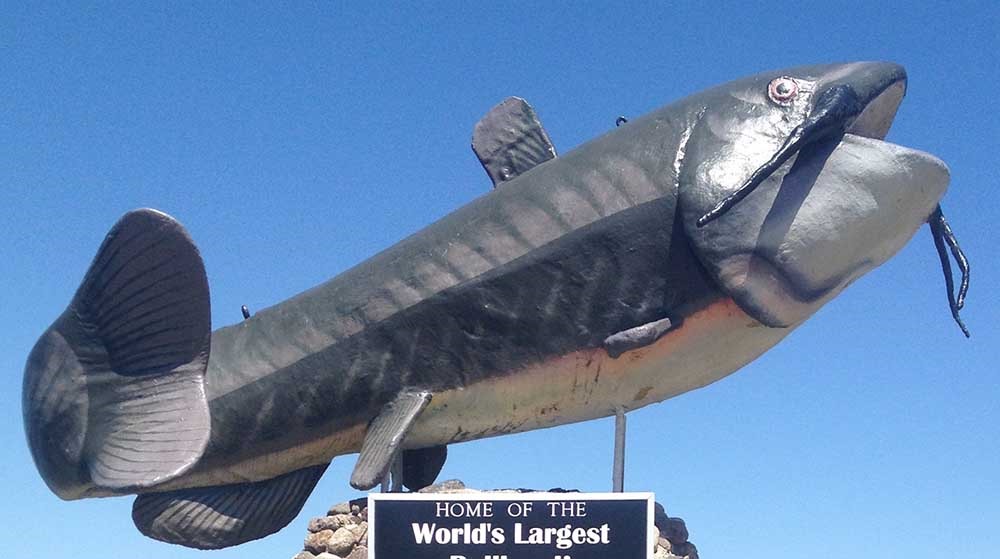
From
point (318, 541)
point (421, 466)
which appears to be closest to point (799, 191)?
point (421, 466)

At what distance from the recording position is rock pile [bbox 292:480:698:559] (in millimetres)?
Result: 7137

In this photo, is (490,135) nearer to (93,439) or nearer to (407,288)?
(407,288)

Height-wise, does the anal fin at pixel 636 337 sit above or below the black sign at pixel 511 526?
above

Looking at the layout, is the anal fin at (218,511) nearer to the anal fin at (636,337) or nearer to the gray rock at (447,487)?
the gray rock at (447,487)

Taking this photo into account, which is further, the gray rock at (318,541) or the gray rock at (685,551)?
the gray rock at (318,541)

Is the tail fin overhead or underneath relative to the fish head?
underneath

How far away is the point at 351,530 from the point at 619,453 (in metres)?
1.64

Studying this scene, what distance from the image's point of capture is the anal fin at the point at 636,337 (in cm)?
636

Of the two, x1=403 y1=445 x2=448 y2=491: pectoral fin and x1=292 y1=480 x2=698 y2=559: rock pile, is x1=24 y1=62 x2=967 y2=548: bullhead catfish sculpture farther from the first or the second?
x1=292 y1=480 x2=698 y2=559: rock pile

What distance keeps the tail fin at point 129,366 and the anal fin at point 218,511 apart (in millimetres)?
369

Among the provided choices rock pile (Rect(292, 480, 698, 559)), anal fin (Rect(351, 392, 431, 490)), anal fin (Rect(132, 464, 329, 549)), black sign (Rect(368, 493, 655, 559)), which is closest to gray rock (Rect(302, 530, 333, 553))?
rock pile (Rect(292, 480, 698, 559))

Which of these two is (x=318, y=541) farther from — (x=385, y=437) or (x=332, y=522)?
(x=385, y=437)

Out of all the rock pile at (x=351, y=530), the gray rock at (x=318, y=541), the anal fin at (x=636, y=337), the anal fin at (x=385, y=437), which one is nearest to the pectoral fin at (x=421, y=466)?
the rock pile at (x=351, y=530)

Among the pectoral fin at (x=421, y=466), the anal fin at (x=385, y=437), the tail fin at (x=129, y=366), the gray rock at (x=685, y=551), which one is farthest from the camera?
the pectoral fin at (x=421, y=466)
